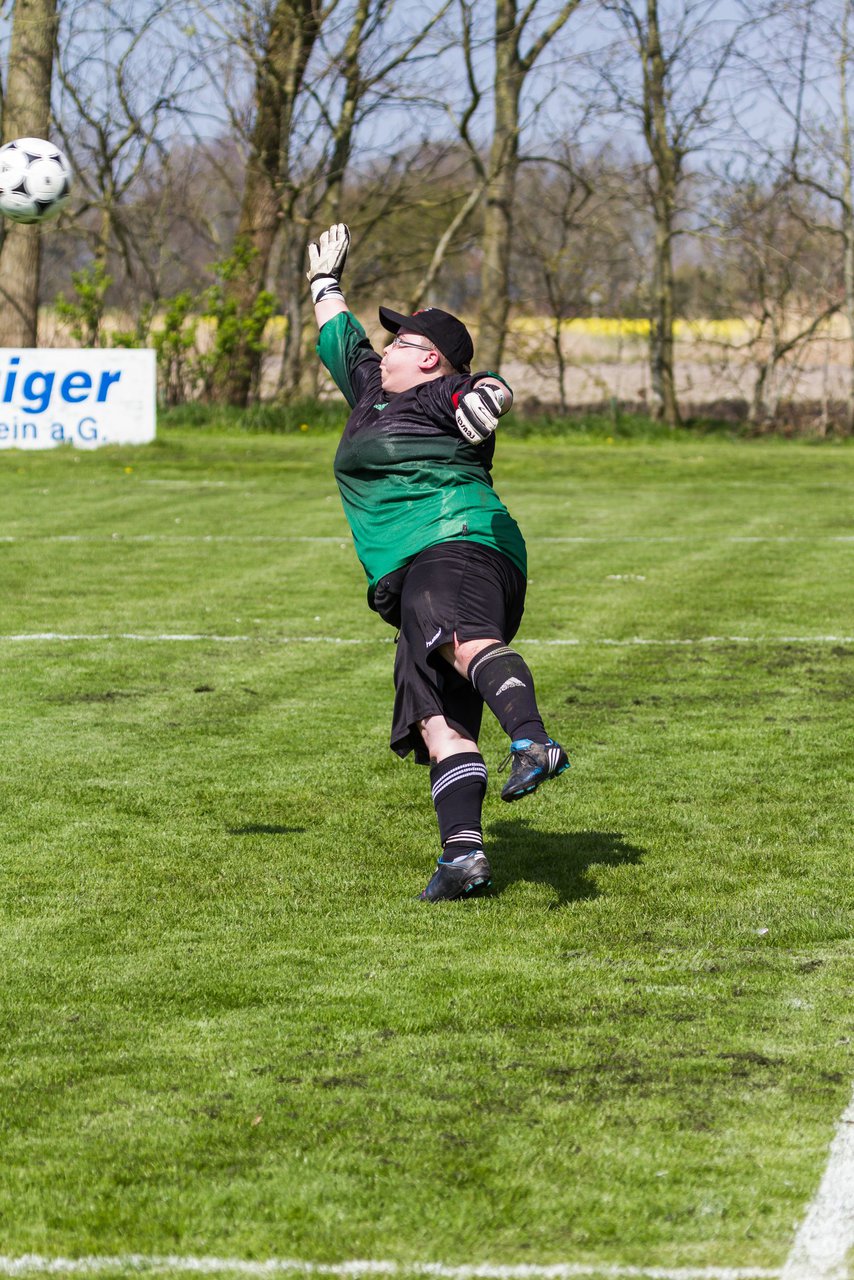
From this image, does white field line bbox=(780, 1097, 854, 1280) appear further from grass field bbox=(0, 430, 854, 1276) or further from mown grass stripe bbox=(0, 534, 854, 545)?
mown grass stripe bbox=(0, 534, 854, 545)

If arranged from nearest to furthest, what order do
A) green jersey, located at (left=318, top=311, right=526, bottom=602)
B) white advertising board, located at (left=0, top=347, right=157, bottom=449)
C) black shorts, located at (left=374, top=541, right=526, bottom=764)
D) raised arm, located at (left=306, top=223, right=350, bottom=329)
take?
1. black shorts, located at (left=374, top=541, right=526, bottom=764)
2. green jersey, located at (left=318, top=311, right=526, bottom=602)
3. raised arm, located at (left=306, top=223, right=350, bottom=329)
4. white advertising board, located at (left=0, top=347, right=157, bottom=449)

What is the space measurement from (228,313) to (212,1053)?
89.1 feet

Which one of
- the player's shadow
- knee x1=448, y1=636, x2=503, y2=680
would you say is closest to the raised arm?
knee x1=448, y1=636, x2=503, y2=680

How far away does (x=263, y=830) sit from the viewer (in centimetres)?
589

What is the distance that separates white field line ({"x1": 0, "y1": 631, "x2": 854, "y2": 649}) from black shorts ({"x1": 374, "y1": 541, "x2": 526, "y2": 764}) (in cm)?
474

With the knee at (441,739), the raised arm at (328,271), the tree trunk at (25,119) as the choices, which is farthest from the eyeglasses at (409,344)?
the tree trunk at (25,119)

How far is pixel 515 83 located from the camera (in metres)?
31.6

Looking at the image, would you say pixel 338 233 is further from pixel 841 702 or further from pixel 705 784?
pixel 841 702

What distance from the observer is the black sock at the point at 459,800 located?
16.2ft

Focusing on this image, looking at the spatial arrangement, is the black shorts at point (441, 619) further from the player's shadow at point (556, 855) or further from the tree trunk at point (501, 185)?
the tree trunk at point (501, 185)

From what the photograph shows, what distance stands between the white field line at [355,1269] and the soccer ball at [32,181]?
1066 cm

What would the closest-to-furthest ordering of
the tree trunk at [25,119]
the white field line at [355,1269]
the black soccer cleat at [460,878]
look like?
the white field line at [355,1269], the black soccer cleat at [460,878], the tree trunk at [25,119]

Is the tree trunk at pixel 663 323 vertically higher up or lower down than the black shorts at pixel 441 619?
higher up

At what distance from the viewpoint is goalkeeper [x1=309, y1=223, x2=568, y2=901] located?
493 centimetres
